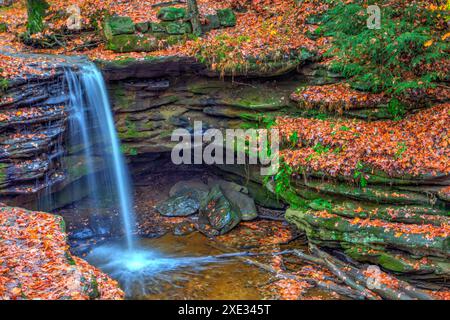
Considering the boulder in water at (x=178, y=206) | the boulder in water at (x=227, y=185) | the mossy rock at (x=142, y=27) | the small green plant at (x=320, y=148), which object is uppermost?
the mossy rock at (x=142, y=27)

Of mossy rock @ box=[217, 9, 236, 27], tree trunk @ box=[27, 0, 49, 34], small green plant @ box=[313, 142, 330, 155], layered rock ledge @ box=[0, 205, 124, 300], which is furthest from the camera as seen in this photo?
mossy rock @ box=[217, 9, 236, 27]

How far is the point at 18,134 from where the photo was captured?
385 inches

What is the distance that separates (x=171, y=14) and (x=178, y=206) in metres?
7.08

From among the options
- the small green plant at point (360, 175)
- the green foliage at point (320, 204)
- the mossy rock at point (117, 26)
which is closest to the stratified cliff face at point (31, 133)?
the mossy rock at point (117, 26)

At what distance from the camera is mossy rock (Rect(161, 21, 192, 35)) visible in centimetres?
1316

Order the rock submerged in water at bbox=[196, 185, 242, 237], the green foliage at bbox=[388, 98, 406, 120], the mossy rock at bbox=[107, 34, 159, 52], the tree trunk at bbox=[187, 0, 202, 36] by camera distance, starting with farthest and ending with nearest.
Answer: the tree trunk at bbox=[187, 0, 202, 36], the mossy rock at bbox=[107, 34, 159, 52], the rock submerged in water at bbox=[196, 185, 242, 237], the green foliage at bbox=[388, 98, 406, 120]

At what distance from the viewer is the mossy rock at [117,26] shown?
12.9 metres

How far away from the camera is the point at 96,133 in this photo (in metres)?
A: 11.9

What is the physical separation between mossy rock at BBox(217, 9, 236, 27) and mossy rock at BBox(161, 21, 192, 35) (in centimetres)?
149

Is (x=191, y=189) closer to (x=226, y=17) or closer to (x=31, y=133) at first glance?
(x=31, y=133)

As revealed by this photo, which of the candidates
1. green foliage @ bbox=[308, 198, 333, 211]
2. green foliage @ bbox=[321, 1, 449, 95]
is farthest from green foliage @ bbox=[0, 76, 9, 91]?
green foliage @ bbox=[321, 1, 449, 95]

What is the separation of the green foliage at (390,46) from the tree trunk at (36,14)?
10.3 meters

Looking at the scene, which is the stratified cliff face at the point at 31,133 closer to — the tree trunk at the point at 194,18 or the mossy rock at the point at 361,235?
the tree trunk at the point at 194,18

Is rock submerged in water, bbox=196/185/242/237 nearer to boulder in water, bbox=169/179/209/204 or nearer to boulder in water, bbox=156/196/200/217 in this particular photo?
boulder in water, bbox=156/196/200/217
